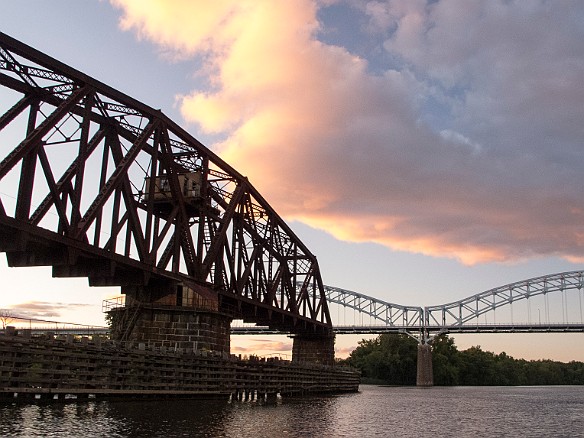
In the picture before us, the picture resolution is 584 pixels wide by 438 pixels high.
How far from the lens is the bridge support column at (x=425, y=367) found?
542 ft

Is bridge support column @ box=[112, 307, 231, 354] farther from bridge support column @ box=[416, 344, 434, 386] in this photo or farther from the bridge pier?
bridge support column @ box=[416, 344, 434, 386]

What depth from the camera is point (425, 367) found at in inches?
6634

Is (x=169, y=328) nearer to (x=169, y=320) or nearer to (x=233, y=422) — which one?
(x=169, y=320)

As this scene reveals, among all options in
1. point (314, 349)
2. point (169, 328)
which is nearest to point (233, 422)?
point (169, 328)

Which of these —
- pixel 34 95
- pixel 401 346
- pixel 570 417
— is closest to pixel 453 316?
pixel 401 346

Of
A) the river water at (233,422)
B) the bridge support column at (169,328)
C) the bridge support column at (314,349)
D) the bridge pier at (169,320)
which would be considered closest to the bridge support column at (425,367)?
the bridge support column at (314,349)

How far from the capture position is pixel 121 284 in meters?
47.0

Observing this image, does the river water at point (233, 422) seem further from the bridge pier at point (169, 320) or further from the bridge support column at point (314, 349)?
the bridge support column at point (314, 349)

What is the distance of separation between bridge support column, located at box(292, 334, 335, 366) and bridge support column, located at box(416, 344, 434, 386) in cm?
7349

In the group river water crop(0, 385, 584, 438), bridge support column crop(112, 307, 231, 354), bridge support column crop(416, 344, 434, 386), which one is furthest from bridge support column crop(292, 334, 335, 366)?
bridge support column crop(416, 344, 434, 386)

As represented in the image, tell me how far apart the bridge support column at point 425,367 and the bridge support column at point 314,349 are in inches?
2893

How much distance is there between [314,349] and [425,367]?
3122 inches

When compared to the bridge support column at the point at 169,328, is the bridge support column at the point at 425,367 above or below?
below

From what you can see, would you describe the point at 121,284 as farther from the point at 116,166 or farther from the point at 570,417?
the point at 570,417
